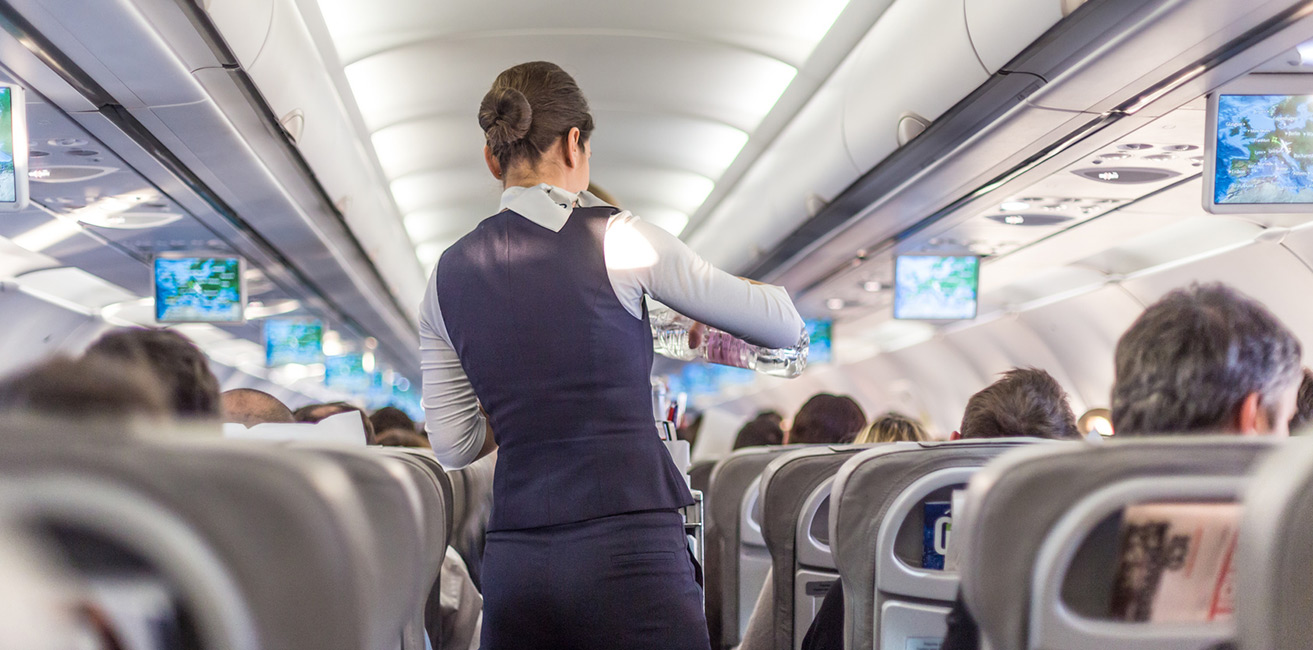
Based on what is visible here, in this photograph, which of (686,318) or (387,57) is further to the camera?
(387,57)

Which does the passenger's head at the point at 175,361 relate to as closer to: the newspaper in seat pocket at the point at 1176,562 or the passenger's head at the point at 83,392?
the passenger's head at the point at 83,392

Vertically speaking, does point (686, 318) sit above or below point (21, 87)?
below

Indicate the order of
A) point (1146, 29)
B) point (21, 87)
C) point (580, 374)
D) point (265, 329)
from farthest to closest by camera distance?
point (265, 329) < point (21, 87) < point (1146, 29) < point (580, 374)

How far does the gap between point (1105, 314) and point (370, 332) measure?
412 inches

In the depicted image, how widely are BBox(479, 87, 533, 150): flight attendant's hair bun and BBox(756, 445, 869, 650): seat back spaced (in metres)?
1.96

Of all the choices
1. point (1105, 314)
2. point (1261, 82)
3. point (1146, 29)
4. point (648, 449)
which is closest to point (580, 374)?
point (648, 449)

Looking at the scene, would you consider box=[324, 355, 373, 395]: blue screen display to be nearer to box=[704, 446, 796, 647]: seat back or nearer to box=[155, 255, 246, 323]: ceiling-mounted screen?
box=[155, 255, 246, 323]: ceiling-mounted screen

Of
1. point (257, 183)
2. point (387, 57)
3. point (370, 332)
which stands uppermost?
point (387, 57)

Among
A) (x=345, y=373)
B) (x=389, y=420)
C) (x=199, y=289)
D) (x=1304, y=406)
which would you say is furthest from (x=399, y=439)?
(x=345, y=373)

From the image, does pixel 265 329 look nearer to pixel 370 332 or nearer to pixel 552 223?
pixel 370 332

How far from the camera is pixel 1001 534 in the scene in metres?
1.12

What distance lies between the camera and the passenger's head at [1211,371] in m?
1.46

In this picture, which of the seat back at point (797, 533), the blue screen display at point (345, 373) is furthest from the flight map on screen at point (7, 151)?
the blue screen display at point (345, 373)

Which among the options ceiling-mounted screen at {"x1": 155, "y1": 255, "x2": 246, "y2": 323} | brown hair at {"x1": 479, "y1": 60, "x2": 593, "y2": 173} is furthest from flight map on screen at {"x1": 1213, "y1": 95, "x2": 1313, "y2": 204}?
ceiling-mounted screen at {"x1": 155, "y1": 255, "x2": 246, "y2": 323}
